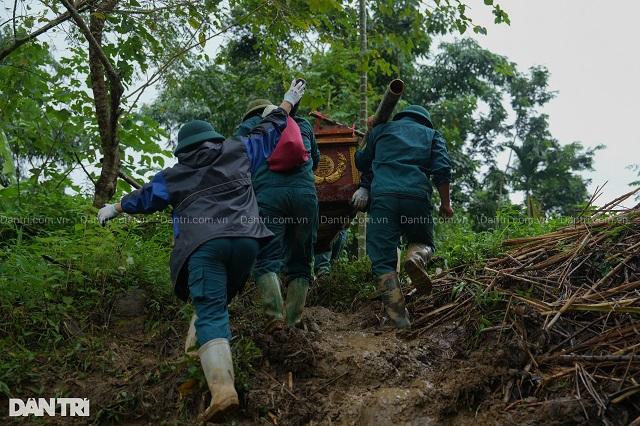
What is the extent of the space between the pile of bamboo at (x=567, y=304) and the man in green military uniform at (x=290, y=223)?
102 centimetres

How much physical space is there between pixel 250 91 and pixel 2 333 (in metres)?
9.37

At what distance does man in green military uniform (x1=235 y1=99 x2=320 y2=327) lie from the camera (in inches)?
196

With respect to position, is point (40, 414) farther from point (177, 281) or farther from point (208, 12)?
point (208, 12)

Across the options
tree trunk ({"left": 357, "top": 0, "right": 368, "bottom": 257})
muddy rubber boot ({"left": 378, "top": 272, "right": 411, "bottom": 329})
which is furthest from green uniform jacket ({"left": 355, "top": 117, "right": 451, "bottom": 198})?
tree trunk ({"left": 357, "top": 0, "right": 368, "bottom": 257})

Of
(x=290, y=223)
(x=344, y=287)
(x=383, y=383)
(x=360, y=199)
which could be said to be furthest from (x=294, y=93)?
(x=383, y=383)

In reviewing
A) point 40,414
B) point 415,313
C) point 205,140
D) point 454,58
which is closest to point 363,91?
point 415,313

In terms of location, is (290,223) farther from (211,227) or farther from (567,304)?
(567,304)

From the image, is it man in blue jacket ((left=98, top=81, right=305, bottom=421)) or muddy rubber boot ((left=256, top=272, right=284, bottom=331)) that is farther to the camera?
muddy rubber boot ((left=256, top=272, right=284, bottom=331))

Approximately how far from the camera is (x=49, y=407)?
399 centimetres

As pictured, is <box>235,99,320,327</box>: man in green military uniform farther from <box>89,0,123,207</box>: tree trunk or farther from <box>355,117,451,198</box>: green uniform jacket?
<box>89,0,123,207</box>: tree trunk

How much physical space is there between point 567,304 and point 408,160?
1756mm

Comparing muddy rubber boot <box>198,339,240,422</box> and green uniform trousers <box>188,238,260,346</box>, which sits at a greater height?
green uniform trousers <box>188,238,260,346</box>

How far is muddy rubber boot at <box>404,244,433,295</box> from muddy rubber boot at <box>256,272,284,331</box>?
1.09 meters

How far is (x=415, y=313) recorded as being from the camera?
5324mm
